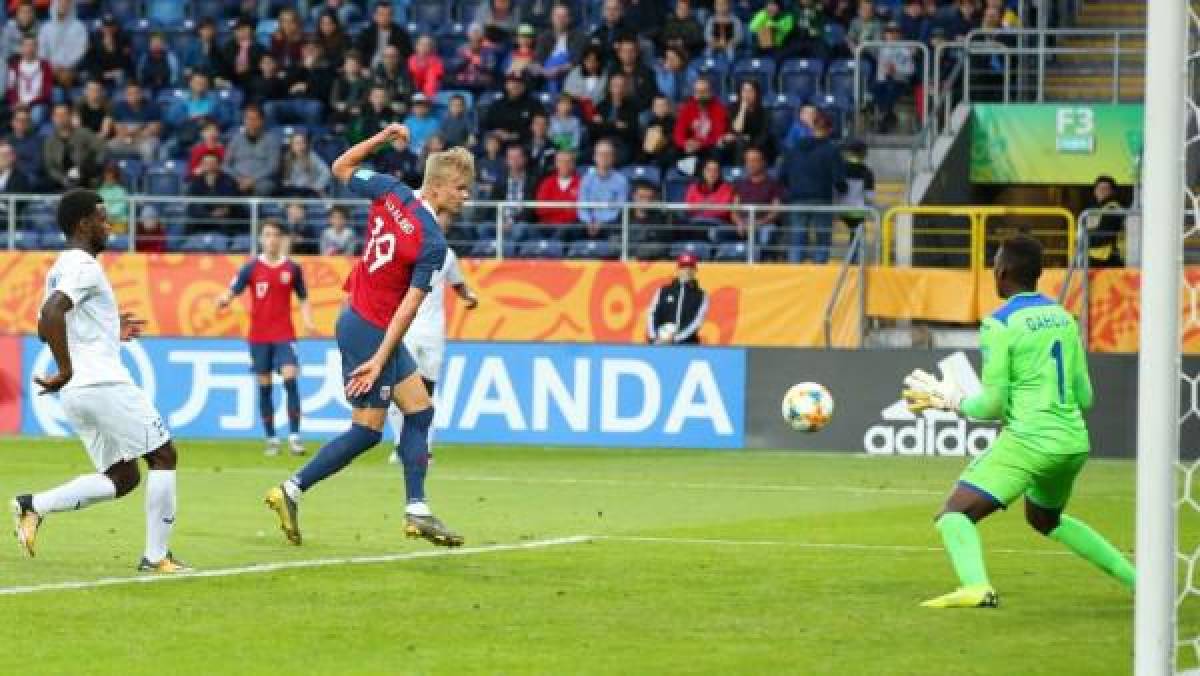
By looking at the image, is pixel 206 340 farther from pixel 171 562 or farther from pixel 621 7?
pixel 171 562

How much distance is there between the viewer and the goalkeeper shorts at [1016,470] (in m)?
11.3

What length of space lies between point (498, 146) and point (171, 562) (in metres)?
16.2

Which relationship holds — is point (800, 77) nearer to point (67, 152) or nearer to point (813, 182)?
point (813, 182)

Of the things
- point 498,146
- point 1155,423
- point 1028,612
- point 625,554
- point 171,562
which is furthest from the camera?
point 498,146

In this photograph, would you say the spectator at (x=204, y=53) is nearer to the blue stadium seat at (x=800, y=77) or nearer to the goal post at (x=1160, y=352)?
the blue stadium seat at (x=800, y=77)

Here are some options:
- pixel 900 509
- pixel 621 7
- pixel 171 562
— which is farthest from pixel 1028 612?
pixel 621 7

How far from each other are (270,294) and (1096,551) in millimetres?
13361

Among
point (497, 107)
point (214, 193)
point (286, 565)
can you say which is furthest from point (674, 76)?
point (286, 565)

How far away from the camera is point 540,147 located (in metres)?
28.5

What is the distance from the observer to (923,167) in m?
28.5

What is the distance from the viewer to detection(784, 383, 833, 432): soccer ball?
15.1 meters

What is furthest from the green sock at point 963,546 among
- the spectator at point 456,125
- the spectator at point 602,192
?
the spectator at point 456,125

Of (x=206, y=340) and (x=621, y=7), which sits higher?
(x=621, y=7)

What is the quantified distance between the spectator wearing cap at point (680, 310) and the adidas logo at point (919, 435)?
2231mm
